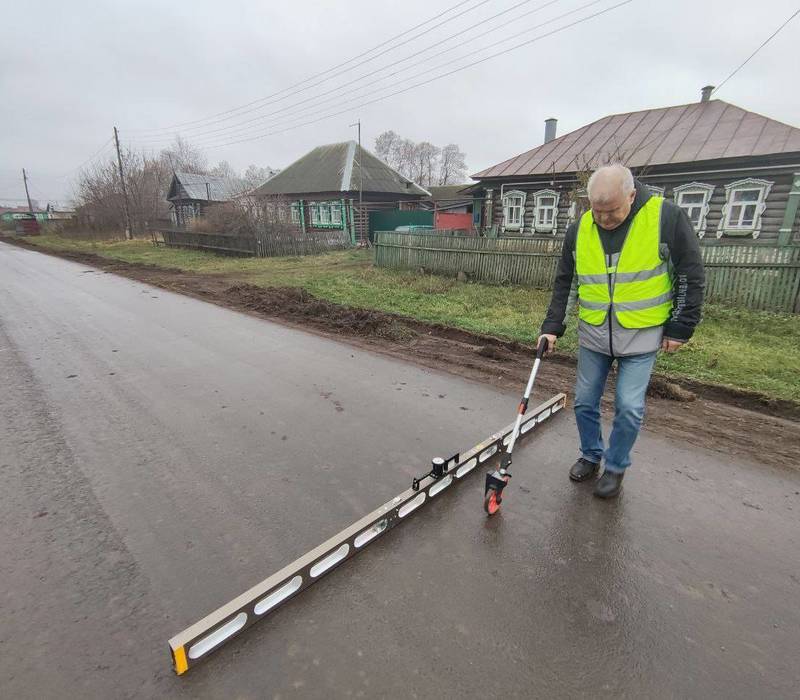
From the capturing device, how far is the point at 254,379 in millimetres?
4996

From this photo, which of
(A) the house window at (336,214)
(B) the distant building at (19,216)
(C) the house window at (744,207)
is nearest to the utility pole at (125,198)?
(A) the house window at (336,214)

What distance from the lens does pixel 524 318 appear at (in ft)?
25.8

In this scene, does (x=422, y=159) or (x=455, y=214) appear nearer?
(x=455, y=214)

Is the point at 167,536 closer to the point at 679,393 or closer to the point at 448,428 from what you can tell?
the point at 448,428

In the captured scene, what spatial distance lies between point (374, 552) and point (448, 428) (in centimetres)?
160

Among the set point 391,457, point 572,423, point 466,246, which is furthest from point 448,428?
point 466,246

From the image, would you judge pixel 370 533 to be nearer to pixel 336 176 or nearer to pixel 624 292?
pixel 624 292

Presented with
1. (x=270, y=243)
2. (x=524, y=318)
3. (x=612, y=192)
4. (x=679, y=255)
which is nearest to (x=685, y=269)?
(x=679, y=255)

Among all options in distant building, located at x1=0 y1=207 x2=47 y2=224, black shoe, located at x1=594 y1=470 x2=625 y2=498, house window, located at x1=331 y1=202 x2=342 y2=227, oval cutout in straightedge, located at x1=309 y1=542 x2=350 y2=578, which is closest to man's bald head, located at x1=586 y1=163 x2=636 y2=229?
black shoe, located at x1=594 y1=470 x2=625 y2=498

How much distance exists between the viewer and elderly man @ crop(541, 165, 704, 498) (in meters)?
2.50

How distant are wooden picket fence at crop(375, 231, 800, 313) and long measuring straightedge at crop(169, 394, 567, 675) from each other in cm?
826

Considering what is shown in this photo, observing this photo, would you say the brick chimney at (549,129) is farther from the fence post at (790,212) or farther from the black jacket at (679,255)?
the black jacket at (679,255)

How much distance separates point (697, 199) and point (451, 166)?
66533mm

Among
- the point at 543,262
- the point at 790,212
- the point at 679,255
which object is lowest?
the point at 543,262
